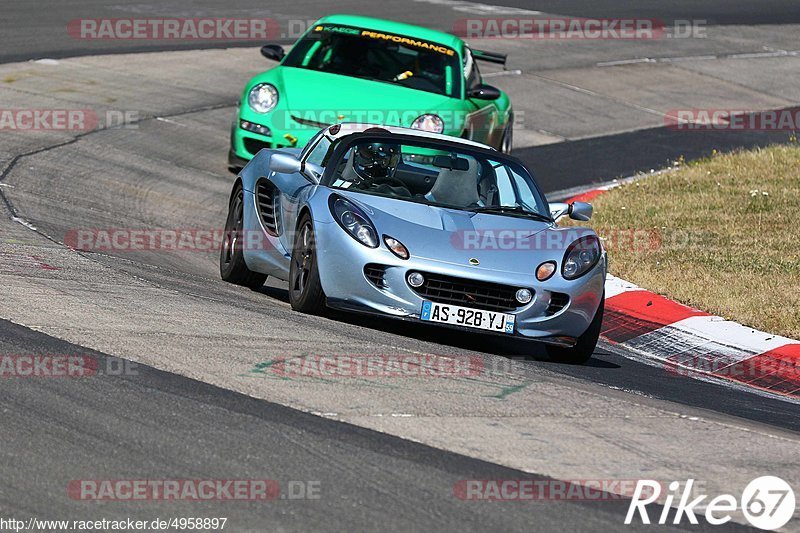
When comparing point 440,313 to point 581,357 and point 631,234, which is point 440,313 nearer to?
point 581,357

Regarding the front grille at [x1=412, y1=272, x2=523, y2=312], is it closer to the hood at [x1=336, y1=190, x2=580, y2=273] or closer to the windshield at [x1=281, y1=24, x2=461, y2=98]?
the hood at [x1=336, y1=190, x2=580, y2=273]

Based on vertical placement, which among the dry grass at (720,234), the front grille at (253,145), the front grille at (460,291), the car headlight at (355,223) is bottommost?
the dry grass at (720,234)

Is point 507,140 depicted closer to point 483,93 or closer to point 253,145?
point 483,93

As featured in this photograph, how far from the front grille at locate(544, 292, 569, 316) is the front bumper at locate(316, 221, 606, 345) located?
13 mm

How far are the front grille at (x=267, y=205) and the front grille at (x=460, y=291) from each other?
5.78 ft

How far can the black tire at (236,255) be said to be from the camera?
405 inches

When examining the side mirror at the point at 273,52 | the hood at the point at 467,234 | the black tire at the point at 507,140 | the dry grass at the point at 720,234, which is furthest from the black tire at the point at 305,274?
the black tire at the point at 507,140

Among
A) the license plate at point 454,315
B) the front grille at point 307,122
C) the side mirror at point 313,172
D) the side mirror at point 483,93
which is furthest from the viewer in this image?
the side mirror at point 483,93

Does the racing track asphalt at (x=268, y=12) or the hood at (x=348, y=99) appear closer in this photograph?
the hood at (x=348, y=99)

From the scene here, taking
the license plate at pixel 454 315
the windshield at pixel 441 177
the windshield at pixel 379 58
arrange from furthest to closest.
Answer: the windshield at pixel 379 58
the windshield at pixel 441 177
the license plate at pixel 454 315

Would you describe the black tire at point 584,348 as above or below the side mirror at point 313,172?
below

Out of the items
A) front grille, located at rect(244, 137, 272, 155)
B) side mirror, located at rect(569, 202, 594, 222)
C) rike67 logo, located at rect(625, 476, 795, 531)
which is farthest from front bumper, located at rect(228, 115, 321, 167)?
rike67 logo, located at rect(625, 476, 795, 531)

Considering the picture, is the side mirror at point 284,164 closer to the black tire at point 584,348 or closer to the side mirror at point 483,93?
the black tire at point 584,348

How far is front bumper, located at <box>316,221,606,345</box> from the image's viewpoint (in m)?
8.36
